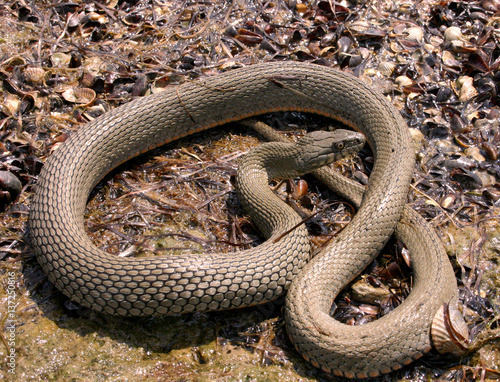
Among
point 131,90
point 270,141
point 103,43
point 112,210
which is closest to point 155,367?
point 112,210

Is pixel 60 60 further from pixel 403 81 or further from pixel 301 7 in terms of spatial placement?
pixel 403 81

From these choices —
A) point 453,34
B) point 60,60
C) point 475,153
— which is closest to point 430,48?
point 453,34

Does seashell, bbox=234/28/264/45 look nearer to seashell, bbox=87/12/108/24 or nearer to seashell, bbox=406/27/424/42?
seashell, bbox=87/12/108/24

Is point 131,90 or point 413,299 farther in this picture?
point 131,90

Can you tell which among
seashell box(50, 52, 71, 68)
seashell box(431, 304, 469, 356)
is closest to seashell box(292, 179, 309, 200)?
seashell box(431, 304, 469, 356)

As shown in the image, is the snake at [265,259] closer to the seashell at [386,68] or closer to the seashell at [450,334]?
the seashell at [450,334]

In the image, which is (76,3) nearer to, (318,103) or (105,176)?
(105,176)
